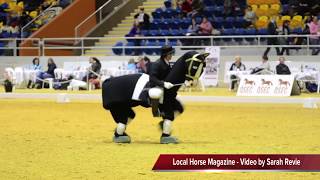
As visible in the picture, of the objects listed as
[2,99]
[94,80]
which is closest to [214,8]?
[94,80]

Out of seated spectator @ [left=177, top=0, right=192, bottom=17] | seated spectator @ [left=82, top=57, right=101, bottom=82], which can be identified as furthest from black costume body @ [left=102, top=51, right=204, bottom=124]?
seated spectator @ [left=177, top=0, right=192, bottom=17]

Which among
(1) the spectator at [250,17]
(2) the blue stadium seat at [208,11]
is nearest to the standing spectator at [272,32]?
(1) the spectator at [250,17]

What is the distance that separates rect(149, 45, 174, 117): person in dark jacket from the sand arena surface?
717mm

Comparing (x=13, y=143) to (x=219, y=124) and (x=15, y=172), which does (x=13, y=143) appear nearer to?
(x=15, y=172)

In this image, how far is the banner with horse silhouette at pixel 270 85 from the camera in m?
22.3

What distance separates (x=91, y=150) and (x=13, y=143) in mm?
1706

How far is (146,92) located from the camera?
10.9 m

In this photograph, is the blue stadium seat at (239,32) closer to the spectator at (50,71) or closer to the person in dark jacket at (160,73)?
the spectator at (50,71)

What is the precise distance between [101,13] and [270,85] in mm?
14653

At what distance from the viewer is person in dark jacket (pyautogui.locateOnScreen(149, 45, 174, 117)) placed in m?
10.8

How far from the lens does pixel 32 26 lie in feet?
112

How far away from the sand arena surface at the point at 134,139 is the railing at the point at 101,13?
46.7 ft

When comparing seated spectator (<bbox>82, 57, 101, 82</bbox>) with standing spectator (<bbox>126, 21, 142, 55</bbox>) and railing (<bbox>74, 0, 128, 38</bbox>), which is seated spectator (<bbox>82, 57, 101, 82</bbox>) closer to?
standing spectator (<bbox>126, 21, 142, 55</bbox>)

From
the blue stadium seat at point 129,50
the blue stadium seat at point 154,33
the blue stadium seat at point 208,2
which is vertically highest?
the blue stadium seat at point 208,2
